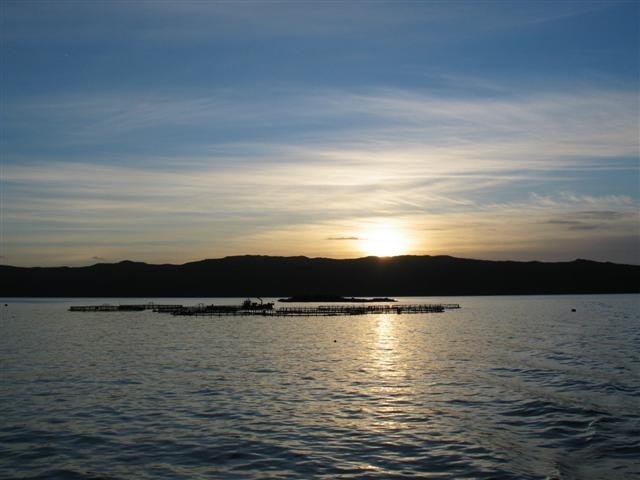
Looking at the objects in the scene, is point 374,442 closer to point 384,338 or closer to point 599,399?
point 599,399

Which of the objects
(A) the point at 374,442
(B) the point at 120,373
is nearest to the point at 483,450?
(A) the point at 374,442

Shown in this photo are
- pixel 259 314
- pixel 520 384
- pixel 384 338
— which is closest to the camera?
pixel 520 384

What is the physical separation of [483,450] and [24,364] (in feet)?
135

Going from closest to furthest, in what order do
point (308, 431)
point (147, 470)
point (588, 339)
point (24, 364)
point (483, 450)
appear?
1. point (147, 470)
2. point (483, 450)
3. point (308, 431)
4. point (24, 364)
5. point (588, 339)

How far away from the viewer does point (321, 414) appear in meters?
29.2

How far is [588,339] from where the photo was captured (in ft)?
232

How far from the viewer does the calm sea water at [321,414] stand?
2148cm

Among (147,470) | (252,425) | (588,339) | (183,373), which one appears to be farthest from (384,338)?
(147,470)

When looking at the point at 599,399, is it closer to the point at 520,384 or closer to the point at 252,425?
the point at 520,384

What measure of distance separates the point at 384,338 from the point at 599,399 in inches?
1787

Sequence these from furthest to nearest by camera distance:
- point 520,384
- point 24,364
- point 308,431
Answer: point 24,364
point 520,384
point 308,431

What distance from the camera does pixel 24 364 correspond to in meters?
49.8

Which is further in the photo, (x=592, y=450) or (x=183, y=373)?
(x=183, y=373)

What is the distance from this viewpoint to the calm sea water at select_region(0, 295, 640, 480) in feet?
70.5
